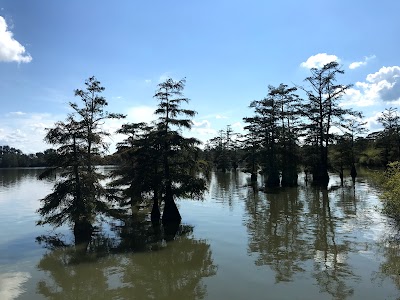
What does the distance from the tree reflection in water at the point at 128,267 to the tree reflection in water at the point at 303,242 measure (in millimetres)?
2847

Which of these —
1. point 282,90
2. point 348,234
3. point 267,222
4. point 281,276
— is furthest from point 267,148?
point 281,276

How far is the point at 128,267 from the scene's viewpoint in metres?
14.9

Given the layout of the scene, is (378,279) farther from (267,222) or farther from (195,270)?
(267,222)

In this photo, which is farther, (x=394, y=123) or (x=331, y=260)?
(x=394, y=123)

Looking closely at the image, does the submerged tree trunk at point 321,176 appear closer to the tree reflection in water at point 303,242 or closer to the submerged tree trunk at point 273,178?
the submerged tree trunk at point 273,178

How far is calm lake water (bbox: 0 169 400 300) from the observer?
39.6ft

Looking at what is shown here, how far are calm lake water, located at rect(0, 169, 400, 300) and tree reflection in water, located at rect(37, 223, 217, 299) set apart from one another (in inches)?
1.6

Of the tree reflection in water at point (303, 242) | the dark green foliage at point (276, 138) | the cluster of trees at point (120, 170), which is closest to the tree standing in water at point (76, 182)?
the cluster of trees at point (120, 170)

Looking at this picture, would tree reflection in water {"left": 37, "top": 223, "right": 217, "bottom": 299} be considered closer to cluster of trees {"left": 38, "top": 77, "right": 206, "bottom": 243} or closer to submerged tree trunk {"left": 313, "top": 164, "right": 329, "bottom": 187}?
cluster of trees {"left": 38, "top": 77, "right": 206, "bottom": 243}

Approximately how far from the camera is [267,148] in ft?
150

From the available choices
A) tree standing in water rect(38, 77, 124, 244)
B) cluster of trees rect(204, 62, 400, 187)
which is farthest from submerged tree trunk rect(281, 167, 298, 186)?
tree standing in water rect(38, 77, 124, 244)

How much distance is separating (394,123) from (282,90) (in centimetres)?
3057

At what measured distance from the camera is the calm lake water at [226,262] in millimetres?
12078

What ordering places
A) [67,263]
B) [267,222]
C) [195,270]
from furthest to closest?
[267,222] < [67,263] < [195,270]
